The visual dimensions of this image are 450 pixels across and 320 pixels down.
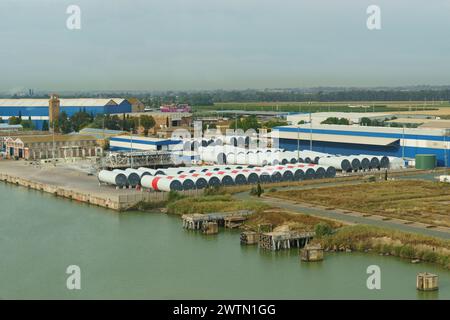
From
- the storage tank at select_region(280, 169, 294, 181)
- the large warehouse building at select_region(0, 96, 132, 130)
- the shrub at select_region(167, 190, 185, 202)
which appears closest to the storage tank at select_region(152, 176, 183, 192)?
the shrub at select_region(167, 190, 185, 202)

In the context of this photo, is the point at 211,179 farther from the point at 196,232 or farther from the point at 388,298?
the point at 388,298

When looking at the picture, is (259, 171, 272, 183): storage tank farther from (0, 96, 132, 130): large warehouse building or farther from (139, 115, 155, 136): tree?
(0, 96, 132, 130): large warehouse building

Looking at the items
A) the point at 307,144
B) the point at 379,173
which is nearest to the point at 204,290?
the point at 379,173

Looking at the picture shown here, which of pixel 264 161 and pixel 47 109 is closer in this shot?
pixel 264 161

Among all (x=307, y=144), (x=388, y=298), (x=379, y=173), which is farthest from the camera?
(x=307, y=144)

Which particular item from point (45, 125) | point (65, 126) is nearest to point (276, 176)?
point (65, 126)
